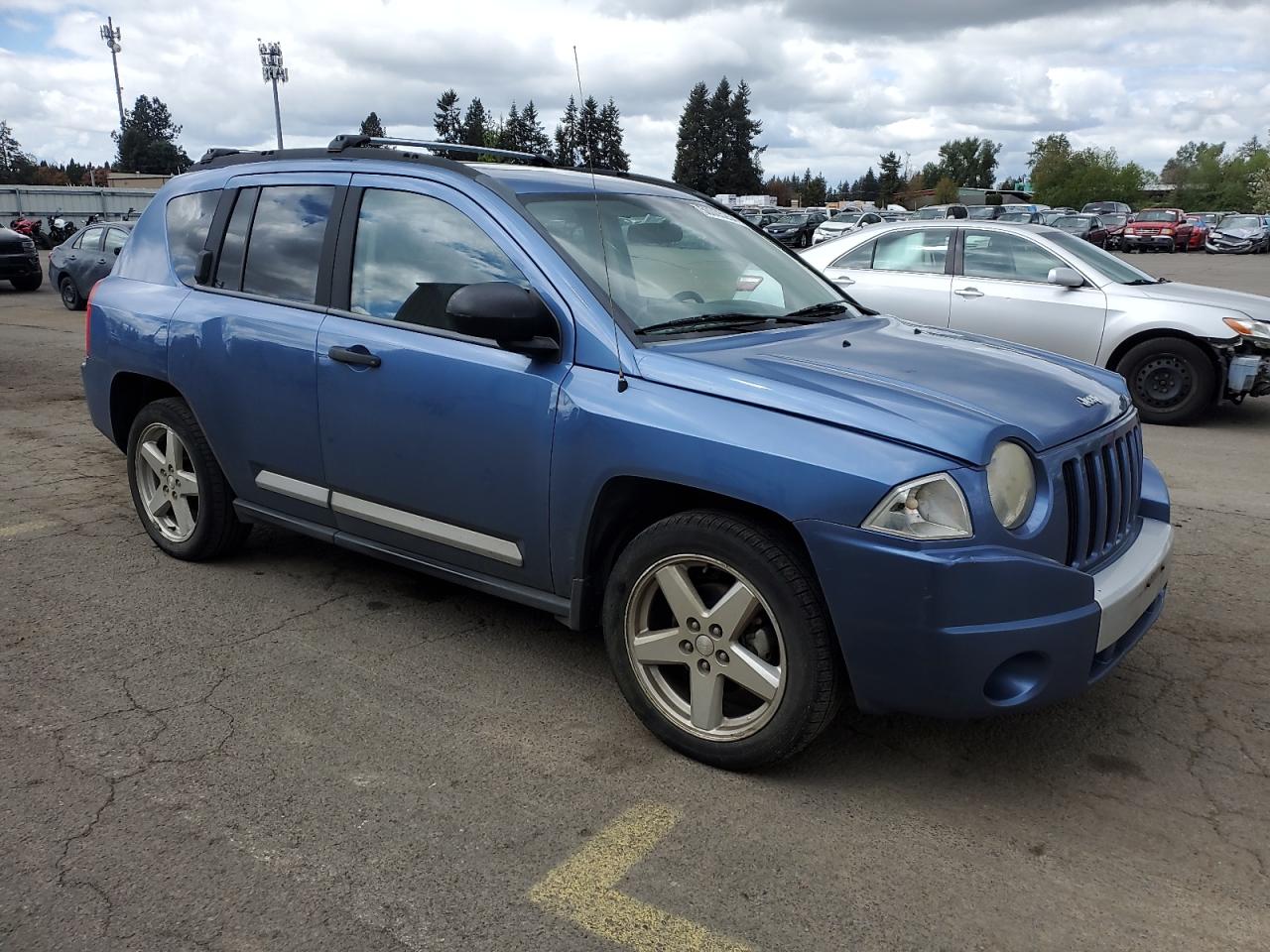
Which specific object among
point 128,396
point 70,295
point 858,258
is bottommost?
point 70,295

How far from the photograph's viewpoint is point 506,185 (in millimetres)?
3699

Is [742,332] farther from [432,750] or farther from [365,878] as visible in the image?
[365,878]

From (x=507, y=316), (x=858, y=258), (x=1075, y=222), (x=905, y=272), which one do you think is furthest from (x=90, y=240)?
(x=1075, y=222)

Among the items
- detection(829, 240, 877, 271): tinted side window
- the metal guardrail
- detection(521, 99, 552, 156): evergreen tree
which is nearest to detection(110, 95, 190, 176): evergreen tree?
the metal guardrail

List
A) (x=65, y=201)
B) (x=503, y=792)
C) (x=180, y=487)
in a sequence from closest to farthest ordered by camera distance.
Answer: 1. (x=503, y=792)
2. (x=180, y=487)
3. (x=65, y=201)

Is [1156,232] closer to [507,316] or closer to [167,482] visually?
[167,482]

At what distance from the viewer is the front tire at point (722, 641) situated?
2887mm

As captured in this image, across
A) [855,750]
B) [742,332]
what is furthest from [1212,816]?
[742,332]

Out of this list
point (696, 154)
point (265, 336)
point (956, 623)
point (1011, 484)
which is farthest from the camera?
point (696, 154)

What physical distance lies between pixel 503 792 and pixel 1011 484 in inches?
65.3

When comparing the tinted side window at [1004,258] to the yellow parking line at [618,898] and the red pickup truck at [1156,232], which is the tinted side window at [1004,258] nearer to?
the yellow parking line at [618,898]

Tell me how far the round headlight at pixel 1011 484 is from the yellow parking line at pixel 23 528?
15.8ft

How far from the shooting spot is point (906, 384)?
3113 millimetres

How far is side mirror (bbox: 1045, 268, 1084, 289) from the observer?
340 inches
